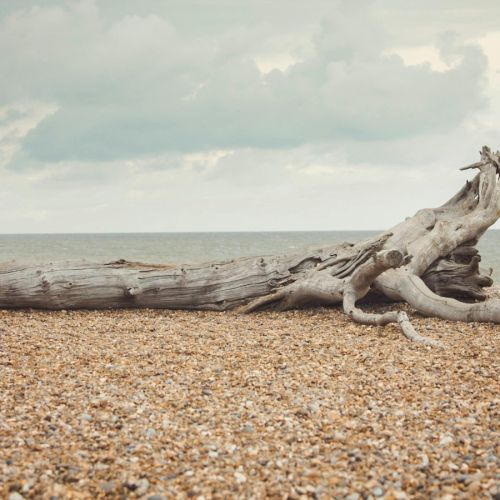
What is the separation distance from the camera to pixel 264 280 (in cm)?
1185

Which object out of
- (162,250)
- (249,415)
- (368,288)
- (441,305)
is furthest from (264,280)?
(162,250)

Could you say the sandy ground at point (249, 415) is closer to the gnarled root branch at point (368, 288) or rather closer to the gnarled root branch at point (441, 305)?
the gnarled root branch at point (368, 288)

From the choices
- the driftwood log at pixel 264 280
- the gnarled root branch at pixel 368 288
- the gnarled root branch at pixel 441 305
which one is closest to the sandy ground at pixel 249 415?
the gnarled root branch at pixel 368 288

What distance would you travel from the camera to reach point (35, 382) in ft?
21.8

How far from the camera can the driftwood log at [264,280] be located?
1120cm

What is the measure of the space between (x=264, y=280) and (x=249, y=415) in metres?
6.30

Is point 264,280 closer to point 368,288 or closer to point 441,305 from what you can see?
point 368,288

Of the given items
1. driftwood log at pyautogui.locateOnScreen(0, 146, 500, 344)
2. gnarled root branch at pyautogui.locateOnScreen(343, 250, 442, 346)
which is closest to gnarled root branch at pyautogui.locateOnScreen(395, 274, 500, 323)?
driftwood log at pyautogui.locateOnScreen(0, 146, 500, 344)

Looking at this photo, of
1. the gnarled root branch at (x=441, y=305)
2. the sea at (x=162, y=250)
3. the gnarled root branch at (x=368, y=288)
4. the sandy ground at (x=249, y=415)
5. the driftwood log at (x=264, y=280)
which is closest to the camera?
the sandy ground at (x=249, y=415)

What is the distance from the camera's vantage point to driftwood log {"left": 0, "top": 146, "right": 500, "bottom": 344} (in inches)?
441

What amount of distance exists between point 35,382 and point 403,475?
411 cm

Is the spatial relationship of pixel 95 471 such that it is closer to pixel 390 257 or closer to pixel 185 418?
pixel 185 418

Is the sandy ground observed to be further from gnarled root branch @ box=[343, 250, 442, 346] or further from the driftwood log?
the driftwood log

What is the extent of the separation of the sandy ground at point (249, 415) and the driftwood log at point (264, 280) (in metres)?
2.13
